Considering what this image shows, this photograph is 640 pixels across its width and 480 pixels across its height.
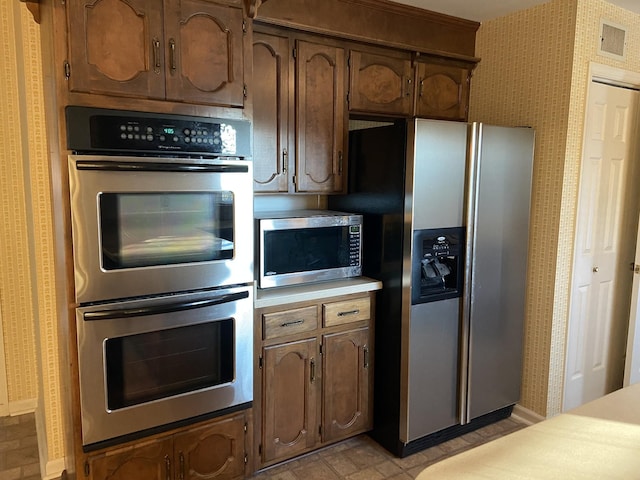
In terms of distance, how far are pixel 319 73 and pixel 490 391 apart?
2.17 metres

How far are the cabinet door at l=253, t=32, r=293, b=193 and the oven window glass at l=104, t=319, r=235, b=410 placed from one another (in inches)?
33.6

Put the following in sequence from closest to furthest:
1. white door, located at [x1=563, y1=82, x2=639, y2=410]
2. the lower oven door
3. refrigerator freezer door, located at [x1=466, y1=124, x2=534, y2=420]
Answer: the lower oven door
refrigerator freezer door, located at [x1=466, y1=124, x2=534, y2=420]
white door, located at [x1=563, y1=82, x2=639, y2=410]

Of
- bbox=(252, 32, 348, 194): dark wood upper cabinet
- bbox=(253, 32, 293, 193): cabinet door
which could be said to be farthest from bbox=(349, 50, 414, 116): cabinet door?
bbox=(253, 32, 293, 193): cabinet door

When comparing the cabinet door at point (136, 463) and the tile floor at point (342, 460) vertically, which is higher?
the cabinet door at point (136, 463)

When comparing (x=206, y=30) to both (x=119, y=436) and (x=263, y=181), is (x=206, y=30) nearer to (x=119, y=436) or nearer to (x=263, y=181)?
(x=263, y=181)

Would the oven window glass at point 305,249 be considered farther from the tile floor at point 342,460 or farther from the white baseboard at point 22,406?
the white baseboard at point 22,406

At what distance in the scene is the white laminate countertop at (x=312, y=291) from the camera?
2268 mm

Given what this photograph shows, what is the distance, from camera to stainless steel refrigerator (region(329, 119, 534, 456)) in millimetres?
2439

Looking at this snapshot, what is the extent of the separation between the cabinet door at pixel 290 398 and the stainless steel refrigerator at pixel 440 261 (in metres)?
0.44

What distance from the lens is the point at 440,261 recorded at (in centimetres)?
256

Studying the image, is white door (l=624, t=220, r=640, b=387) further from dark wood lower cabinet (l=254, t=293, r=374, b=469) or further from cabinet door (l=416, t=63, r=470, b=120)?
dark wood lower cabinet (l=254, t=293, r=374, b=469)

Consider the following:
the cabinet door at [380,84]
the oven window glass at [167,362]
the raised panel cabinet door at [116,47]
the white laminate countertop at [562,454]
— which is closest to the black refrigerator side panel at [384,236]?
the cabinet door at [380,84]

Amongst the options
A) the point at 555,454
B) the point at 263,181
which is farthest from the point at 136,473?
the point at 555,454

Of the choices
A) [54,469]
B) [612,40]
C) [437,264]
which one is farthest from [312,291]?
[612,40]
